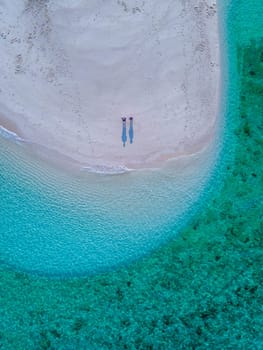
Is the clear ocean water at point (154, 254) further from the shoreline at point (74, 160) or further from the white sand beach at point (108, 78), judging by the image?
the white sand beach at point (108, 78)

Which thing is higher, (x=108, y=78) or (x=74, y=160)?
(x=108, y=78)

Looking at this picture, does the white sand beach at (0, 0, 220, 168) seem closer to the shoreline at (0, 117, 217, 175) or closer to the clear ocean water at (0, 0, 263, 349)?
the shoreline at (0, 117, 217, 175)

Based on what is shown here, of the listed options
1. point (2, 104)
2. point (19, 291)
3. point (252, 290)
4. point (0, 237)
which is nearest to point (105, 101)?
point (2, 104)

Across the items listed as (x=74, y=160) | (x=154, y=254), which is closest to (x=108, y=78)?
(x=74, y=160)

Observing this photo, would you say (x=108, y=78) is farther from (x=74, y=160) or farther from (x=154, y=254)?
(x=154, y=254)

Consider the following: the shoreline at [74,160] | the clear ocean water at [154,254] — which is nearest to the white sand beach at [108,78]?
the shoreline at [74,160]

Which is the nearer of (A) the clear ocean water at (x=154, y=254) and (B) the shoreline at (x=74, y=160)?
(A) the clear ocean water at (x=154, y=254)

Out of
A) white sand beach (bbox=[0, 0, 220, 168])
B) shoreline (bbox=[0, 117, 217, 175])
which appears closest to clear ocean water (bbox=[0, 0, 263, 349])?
shoreline (bbox=[0, 117, 217, 175])
